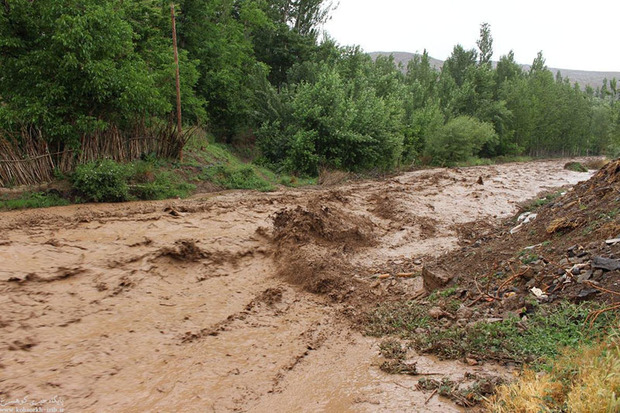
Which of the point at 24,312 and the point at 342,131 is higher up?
the point at 342,131

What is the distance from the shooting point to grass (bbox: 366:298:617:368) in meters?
3.22

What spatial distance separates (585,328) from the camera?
325 centimetres

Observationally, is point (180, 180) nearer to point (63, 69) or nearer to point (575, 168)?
point (63, 69)

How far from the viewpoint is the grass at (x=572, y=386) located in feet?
7.30

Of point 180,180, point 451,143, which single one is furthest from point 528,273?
point 451,143

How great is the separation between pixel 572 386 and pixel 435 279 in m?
2.80

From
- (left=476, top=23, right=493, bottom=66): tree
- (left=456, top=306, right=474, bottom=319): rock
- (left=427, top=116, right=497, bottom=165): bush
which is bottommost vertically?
(left=456, top=306, right=474, bottom=319): rock

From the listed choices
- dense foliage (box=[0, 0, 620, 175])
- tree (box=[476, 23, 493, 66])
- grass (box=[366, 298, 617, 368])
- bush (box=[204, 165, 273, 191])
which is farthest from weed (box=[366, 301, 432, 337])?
tree (box=[476, 23, 493, 66])

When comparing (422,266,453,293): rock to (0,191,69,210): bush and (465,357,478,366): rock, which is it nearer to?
(465,357,478,366): rock

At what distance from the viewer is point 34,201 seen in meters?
8.88

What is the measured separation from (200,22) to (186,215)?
48.0 feet

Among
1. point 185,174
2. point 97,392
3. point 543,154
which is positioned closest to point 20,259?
point 97,392

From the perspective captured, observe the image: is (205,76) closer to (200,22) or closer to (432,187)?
(200,22)

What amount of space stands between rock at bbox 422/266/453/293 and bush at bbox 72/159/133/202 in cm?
792
